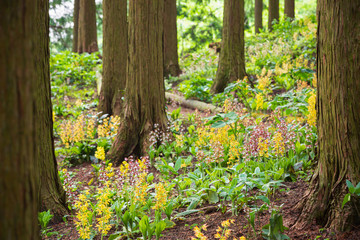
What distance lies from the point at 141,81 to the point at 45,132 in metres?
2.42

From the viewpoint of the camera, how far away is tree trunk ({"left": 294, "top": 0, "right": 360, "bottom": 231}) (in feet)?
8.92

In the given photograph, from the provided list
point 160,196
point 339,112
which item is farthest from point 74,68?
point 339,112

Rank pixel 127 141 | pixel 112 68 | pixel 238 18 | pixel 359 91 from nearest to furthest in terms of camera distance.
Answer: pixel 359 91 → pixel 127 141 → pixel 112 68 → pixel 238 18

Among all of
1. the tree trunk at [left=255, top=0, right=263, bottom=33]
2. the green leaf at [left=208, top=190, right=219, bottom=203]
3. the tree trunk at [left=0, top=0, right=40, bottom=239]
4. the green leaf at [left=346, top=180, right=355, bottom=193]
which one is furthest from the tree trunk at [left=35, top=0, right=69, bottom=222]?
the tree trunk at [left=255, top=0, right=263, bottom=33]

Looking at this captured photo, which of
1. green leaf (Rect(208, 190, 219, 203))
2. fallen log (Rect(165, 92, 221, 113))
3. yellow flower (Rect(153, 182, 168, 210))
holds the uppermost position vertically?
fallen log (Rect(165, 92, 221, 113))

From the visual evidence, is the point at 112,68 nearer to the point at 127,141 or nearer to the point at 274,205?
the point at 127,141

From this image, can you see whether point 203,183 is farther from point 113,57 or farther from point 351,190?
point 113,57

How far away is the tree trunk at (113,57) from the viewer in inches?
322

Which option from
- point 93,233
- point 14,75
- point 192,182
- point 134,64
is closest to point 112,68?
point 134,64

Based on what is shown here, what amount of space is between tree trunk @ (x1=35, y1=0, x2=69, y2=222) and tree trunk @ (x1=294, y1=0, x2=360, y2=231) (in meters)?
2.62

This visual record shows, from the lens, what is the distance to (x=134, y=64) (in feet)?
19.3

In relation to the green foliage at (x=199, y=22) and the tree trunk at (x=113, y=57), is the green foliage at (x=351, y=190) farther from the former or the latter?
the green foliage at (x=199, y=22)

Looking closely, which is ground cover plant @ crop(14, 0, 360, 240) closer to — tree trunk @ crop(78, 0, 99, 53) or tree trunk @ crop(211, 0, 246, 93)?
tree trunk @ crop(211, 0, 246, 93)

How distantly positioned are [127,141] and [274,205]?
312 centimetres
